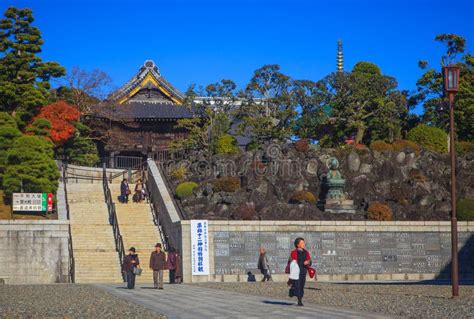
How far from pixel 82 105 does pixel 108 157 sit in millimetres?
4127

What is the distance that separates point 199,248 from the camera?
35.2 metres

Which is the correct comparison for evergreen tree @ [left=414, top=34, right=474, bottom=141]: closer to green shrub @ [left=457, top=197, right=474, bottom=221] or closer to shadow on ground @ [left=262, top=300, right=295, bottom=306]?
green shrub @ [left=457, top=197, right=474, bottom=221]

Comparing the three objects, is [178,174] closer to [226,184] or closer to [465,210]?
[226,184]

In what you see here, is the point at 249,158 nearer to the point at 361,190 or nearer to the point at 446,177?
the point at 361,190

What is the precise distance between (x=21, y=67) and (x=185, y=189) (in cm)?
1616

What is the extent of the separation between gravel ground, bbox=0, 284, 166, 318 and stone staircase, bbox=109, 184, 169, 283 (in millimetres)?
10584

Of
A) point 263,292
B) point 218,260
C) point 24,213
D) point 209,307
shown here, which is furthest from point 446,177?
point 209,307

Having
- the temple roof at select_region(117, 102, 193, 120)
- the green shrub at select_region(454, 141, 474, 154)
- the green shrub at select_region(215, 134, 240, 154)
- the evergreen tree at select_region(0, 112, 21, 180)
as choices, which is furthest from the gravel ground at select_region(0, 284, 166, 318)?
the temple roof at select_region(117, 102, 193, 120)

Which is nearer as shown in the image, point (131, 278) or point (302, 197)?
point (131, 278)

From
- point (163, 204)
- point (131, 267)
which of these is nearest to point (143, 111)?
point (163, 204)

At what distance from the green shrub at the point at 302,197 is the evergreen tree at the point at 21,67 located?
17180 millimetres

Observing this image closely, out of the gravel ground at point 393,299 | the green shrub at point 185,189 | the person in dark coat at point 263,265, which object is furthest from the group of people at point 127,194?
the gravel ground at point 393,299

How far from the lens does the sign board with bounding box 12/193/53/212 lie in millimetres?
40188

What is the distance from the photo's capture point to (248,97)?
57.8 metres
